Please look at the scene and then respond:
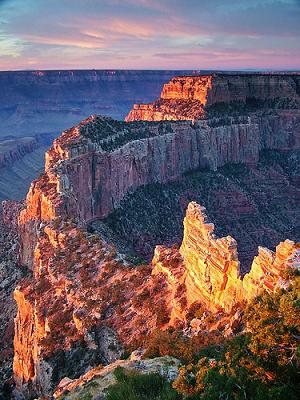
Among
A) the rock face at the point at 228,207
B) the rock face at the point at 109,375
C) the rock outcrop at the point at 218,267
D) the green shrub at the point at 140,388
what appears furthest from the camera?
the rock face at the point at 228,207

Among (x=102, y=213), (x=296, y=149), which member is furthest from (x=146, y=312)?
(x=296, y=149)

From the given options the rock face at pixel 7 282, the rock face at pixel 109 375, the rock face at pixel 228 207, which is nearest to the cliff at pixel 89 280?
the rock face at pixel 7 282

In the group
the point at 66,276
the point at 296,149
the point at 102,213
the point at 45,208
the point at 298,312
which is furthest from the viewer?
the point at 296,149

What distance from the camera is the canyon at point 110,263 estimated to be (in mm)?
27125

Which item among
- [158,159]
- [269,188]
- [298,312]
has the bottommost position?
[269,188]

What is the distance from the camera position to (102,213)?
64062mm

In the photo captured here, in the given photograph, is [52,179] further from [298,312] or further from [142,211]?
[298,312]

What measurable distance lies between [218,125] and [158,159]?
56.1 ft

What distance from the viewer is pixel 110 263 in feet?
126

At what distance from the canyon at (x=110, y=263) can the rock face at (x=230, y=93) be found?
42.1 ft

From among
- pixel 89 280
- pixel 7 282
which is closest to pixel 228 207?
pixel 7 282

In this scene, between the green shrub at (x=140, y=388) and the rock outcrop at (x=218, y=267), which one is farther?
the rock outcrop at (x=218, y=267)

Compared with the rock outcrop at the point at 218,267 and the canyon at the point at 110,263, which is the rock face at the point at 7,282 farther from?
the rock outcrop at the point at 218,267

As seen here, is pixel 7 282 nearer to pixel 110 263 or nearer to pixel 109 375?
pixel 110 263
